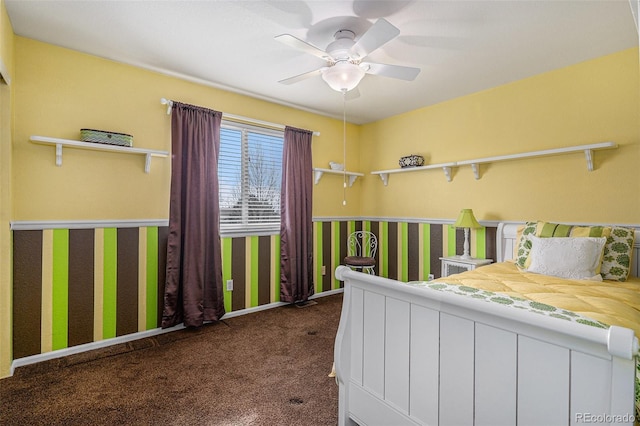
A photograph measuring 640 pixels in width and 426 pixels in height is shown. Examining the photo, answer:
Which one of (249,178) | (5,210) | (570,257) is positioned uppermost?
(249,178)

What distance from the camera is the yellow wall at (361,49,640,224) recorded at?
8.52ft

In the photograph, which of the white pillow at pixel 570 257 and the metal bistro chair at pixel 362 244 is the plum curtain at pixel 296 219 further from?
the white pillow at pixel 570 257

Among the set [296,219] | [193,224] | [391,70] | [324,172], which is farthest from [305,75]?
[324,172]

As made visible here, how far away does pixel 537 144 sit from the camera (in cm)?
306

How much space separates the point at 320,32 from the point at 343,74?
0.39 metres

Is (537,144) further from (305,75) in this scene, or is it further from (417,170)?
(305,75)

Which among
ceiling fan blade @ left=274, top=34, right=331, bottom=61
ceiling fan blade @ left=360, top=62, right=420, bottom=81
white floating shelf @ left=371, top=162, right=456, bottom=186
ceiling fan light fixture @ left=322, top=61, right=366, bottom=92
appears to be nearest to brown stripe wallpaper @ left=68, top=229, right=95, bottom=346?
ceiling fan blade @ left=274, top=34, right=331, bottom=61

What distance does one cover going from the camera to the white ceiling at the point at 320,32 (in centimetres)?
205

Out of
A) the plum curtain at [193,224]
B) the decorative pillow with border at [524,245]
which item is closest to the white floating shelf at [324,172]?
the plum curtain at [193,224]

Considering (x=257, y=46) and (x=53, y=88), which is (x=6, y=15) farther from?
(x=257, y=46)

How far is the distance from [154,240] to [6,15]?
1.89m

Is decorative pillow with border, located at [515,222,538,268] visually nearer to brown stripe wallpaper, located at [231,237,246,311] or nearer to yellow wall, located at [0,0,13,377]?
brown stripe wallpaper, located at [231,237,246,311]

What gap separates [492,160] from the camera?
3.27 m

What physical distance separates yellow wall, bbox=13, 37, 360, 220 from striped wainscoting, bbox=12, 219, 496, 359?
198mm
